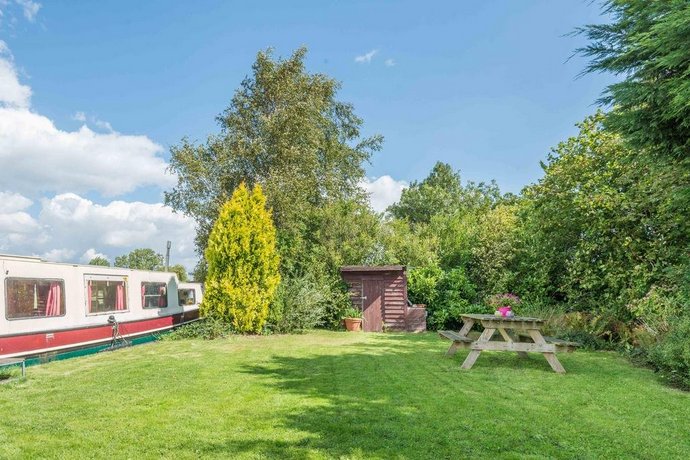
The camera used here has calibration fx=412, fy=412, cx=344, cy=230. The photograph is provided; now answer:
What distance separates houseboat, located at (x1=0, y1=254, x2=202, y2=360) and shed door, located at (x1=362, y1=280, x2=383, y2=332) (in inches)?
265

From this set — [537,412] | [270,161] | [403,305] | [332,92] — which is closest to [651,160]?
[537,412]

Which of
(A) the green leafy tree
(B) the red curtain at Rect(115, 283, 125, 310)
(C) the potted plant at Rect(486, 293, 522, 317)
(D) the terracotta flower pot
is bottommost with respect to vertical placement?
(D) the terracotta flower pot

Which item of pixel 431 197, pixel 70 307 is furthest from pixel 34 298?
pixel 431 197

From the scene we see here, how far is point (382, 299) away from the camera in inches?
570

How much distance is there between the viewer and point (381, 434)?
3.68 m

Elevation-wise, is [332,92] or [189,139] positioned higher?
[332,92]

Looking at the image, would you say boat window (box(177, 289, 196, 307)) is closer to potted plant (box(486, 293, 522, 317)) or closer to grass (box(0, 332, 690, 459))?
grass (box(0, 332, 690, 459))

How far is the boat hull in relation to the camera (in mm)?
8180

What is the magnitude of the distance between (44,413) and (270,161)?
13.1 meters

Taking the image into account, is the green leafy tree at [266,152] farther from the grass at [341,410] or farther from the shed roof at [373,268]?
the grass at [341,410]

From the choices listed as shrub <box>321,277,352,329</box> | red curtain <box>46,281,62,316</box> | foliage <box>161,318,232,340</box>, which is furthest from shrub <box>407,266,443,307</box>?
red curtain <box>46,281,62,316</box>

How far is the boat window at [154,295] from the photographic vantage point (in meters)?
12.7

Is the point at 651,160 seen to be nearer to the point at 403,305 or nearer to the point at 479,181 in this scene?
the point at 403,305

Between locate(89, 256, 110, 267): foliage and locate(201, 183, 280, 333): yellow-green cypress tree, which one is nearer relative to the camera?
locate(201, 183, 280, 333): yellow-green cypress tree
